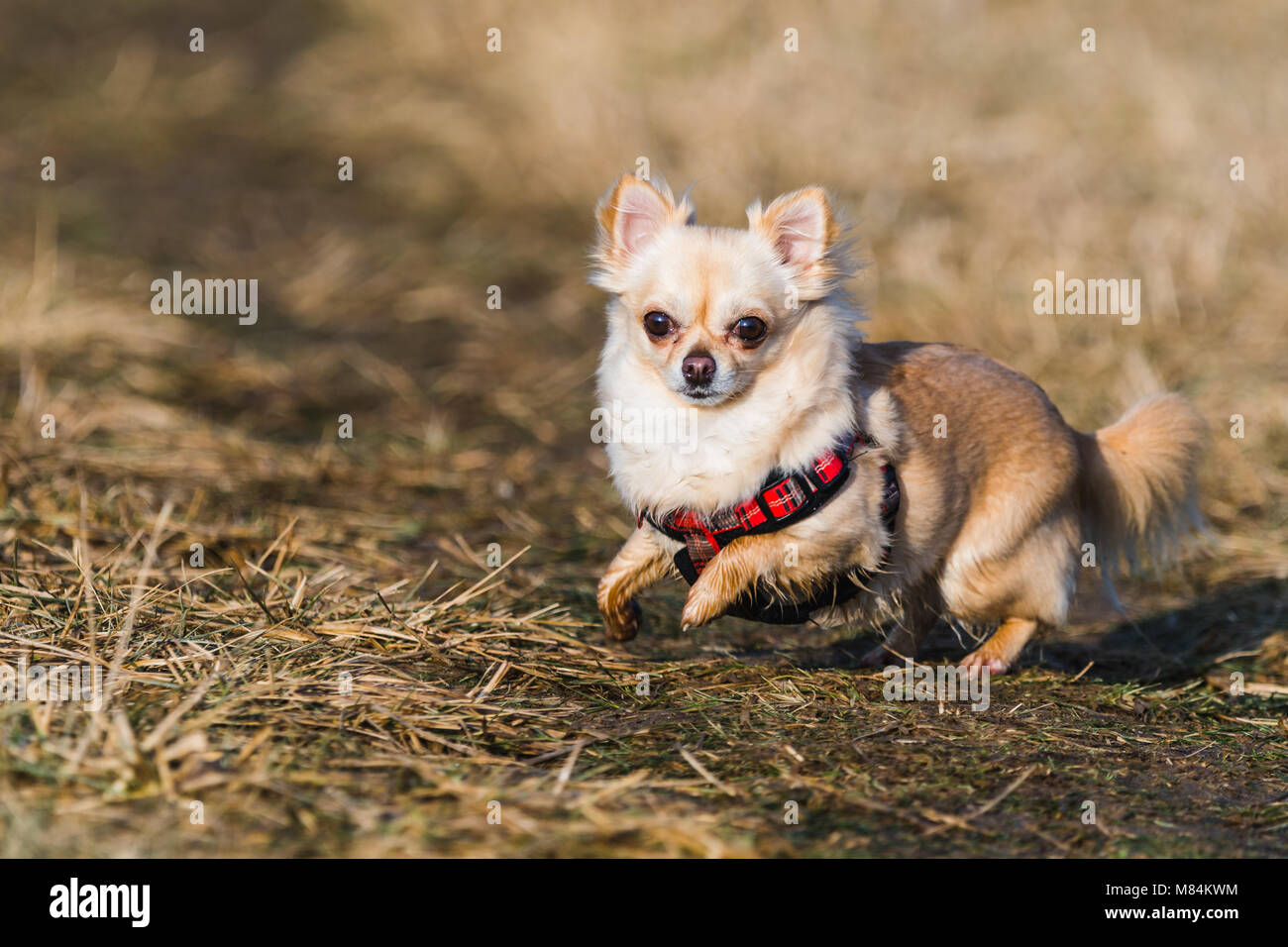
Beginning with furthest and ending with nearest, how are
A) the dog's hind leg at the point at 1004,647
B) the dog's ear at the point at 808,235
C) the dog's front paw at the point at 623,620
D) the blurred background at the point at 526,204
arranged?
the blurred background at the point at 526,204 < the dog's hind leg at the point at 1004,647 < the dog's front paw at the point at 623,620 < the dog's ear at the point at 808,235

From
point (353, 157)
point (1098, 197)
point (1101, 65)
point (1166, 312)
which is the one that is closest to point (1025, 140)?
point (1098, 197)

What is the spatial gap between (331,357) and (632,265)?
12.0 ft

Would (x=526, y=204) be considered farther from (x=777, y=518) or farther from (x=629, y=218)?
(x=777, y=518)

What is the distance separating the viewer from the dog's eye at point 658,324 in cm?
333

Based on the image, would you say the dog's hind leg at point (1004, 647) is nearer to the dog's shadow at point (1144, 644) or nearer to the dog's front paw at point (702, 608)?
the dog's shadow at point (1144, 644)

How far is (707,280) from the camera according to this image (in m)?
3.33

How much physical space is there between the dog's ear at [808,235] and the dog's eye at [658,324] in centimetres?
36

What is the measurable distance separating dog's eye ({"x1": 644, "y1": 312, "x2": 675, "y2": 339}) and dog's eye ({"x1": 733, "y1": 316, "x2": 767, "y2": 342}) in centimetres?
17

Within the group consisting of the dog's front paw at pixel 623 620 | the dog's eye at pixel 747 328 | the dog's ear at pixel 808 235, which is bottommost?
the dog's front paw at pixel 623 620

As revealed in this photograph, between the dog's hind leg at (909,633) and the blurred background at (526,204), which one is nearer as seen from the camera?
the dog's hind leg at (909,633)

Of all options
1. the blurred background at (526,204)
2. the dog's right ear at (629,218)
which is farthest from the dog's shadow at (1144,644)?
the dog's right ear at (629,218)

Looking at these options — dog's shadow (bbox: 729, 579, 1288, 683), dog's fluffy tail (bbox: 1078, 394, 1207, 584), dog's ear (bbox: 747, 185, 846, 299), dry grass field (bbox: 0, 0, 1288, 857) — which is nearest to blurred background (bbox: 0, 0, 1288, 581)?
dry grass field (bbox: 0, 0, 1288, 857)

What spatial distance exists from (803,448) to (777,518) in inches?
7.6

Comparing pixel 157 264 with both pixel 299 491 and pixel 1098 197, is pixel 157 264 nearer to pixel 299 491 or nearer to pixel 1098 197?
pixel 299 491
